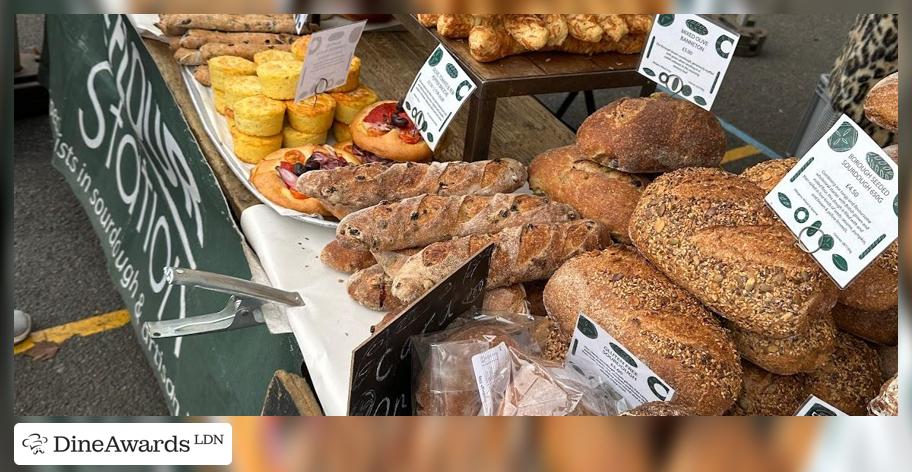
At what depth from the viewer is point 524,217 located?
1.55m

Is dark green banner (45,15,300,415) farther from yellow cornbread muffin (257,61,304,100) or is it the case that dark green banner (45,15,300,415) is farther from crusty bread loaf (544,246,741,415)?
crusty bread loaf (544,246,741,415)

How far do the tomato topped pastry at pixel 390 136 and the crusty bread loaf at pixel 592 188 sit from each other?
370 millimetres

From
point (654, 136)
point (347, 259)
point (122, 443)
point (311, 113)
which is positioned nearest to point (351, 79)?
point (311, 113)

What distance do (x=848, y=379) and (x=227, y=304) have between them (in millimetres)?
1219

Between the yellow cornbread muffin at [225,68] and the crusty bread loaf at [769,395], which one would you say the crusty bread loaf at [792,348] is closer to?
the crusty bread loaf at [769,395]

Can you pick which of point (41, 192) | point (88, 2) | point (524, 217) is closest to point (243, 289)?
point (524, 217)

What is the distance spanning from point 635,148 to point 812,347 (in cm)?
58

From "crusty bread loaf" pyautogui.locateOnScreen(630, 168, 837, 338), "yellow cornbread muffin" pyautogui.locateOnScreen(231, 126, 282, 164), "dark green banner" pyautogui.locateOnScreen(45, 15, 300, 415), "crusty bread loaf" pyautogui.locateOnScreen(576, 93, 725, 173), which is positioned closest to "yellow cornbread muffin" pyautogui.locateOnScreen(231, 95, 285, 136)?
"yellow cornbread muffin" pyautogui.locateOnScreen(231, 126, 282, 164)

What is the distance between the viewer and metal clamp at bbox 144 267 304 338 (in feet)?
4.18

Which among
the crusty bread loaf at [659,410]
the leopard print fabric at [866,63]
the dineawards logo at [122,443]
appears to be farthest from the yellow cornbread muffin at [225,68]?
the leopard print fabric at [866,63]

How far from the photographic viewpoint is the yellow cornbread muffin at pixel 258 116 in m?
2.00

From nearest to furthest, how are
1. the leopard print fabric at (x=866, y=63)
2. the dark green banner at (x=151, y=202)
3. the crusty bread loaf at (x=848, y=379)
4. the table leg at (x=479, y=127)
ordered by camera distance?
1. the crusty bread loaf at (x=848, y=379)
2. the table leg at (x=479, y=127)
3. the dark green banner at (x=151, y=202)
4. the leopard print fabric at (x=866, y=63)

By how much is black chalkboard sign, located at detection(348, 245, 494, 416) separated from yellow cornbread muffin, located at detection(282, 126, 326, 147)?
0.98m

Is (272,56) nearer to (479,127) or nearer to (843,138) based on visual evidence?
(479,127)
